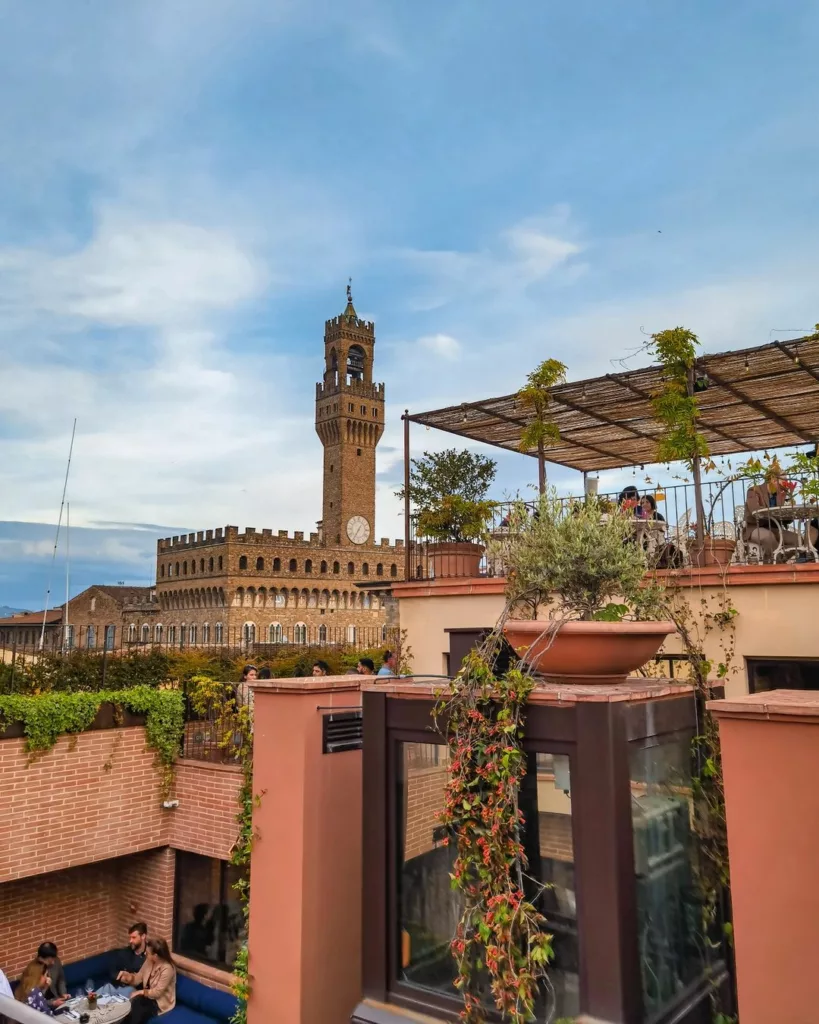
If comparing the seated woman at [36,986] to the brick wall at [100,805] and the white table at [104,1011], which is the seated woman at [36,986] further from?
the brick wall at [100,805]

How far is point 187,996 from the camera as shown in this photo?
8562mm

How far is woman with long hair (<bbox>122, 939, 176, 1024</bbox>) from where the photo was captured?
A: 25.7ft

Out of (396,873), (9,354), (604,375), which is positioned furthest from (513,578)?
(9,354)

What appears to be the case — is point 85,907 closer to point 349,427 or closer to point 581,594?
point 581,594

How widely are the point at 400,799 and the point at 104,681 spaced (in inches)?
310

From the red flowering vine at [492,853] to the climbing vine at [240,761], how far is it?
5.92 feet

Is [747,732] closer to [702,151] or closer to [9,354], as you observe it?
[702,151]

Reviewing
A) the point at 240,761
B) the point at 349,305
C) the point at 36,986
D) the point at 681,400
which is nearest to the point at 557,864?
the point at 681,400

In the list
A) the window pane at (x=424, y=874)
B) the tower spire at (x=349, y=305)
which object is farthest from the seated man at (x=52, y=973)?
the tower spire at (x=349, y=305)

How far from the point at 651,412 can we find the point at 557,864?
7215 millimetres

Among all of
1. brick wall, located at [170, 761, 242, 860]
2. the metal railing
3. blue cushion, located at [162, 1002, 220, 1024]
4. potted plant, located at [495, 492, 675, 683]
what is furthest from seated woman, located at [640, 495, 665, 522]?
blue cushion, located at [162, 1002, 220, 1024]

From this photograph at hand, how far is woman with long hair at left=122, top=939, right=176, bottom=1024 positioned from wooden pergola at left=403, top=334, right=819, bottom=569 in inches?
230

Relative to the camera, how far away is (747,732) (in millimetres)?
2580

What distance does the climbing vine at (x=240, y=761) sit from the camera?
457 centimetres
